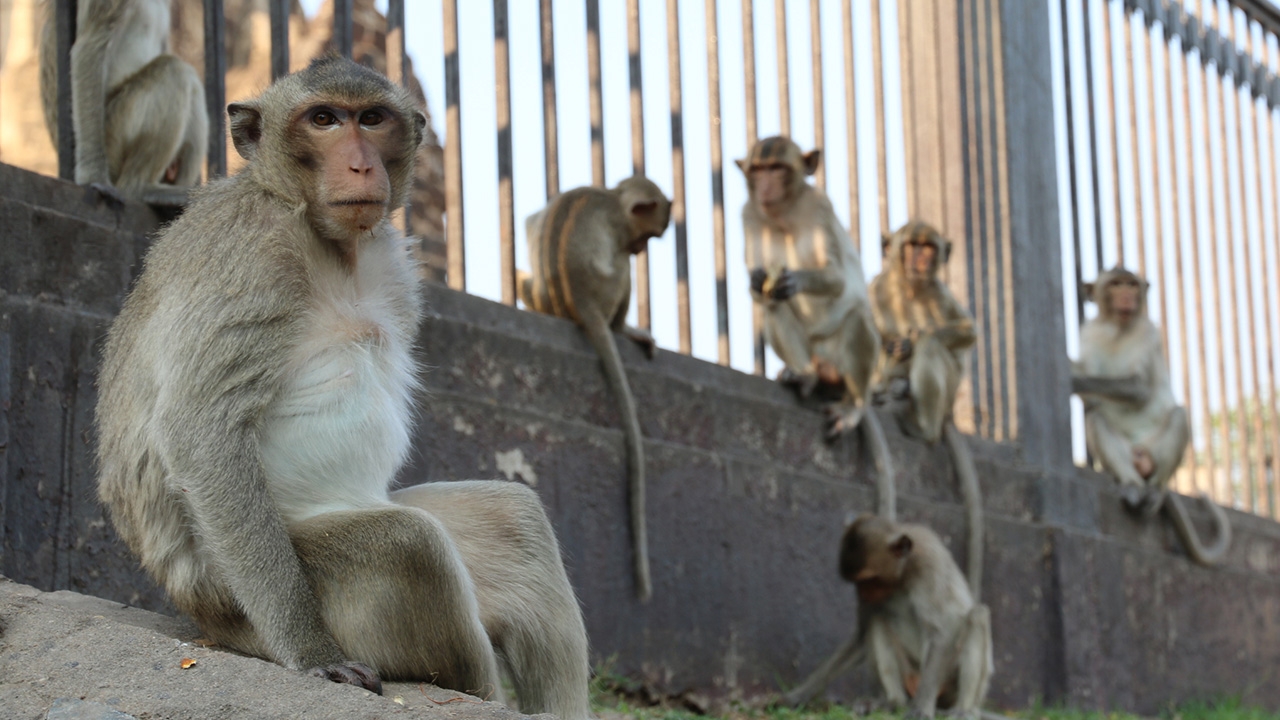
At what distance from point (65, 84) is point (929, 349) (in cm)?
482

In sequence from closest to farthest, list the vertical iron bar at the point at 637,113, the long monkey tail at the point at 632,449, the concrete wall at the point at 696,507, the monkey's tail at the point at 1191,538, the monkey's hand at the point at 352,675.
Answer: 1. the monkey's hand at the point at 352,675
2. the concrete wall at the point at 696,507
3. the long monkey tail at the point at 632,449
4. the vertical iron bar at the point at 637,113
5. the monkey's tail at the point at 1191,538

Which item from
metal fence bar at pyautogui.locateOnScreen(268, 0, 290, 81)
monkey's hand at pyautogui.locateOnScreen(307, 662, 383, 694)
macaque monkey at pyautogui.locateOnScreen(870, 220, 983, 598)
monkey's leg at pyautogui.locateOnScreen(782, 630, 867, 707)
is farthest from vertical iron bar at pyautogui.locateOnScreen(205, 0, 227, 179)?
macaque monkey at pyautogui.locateOnScreen(870, 220, 983, 598)

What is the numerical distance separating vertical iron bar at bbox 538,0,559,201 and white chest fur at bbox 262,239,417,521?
3.41m

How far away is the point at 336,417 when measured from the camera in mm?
3072

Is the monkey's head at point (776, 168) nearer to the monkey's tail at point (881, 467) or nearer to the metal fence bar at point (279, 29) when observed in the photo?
the monkey's tail at point (881, 467)

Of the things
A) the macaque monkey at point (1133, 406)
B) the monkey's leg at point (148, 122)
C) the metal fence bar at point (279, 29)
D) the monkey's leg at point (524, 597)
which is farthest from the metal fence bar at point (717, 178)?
the monkey's leg at point (524, 597)

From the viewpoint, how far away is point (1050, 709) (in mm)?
8070

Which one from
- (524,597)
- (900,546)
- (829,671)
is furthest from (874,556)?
(524,597)

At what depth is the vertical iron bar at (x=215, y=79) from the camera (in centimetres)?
534

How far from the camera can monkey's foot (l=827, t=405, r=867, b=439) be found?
24.6 ft

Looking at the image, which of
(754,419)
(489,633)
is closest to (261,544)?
(489,633)

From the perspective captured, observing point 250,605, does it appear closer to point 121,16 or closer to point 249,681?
point 249,681

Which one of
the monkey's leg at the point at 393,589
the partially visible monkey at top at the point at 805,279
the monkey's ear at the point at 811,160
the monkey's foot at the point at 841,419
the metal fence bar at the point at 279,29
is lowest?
the monkey's leg at the point at 393,589

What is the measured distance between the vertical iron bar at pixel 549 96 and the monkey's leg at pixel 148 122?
5.49ft
